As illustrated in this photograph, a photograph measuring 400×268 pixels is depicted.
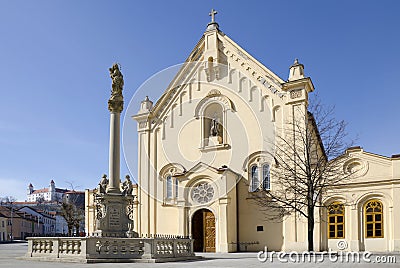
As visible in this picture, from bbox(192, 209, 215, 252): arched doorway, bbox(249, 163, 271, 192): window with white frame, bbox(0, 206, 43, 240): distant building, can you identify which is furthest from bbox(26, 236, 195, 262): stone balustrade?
bbox(0, 206, 43, 240): distant building

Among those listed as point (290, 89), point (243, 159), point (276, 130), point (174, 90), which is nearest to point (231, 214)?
point (243, 159)

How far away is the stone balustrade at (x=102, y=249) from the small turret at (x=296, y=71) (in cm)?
1504

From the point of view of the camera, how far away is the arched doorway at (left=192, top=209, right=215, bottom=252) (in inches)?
1204

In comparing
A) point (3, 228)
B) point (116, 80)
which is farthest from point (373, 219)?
point (3, 228)

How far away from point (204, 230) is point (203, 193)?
8.39 feet

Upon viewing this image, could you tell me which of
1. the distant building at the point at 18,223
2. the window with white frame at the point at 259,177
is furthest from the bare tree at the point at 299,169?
the distant building at the point at 18,223

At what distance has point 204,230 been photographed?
31.0 metres

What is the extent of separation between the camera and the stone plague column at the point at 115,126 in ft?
72.3

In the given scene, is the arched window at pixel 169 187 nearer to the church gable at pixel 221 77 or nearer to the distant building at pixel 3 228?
the church gable at pixel 221 77

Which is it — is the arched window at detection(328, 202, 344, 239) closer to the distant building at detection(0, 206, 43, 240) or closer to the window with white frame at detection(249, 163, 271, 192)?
the window with white frame at detection(249, 163, 271, 192)

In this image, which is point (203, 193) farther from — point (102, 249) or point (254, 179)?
point (102, 249)

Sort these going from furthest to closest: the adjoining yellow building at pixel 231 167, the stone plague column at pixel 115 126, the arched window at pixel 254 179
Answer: the arched window at pixel 254 179 → the adjoining yellow building at pixel 231 167 → the stone plague column at pixel 115 126

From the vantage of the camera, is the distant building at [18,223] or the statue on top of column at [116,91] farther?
the distant building at [18,223]

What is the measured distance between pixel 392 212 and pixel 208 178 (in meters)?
11.6
